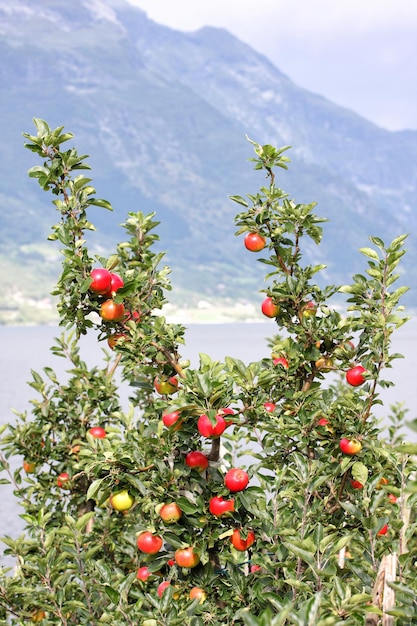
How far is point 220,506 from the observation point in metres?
3.05

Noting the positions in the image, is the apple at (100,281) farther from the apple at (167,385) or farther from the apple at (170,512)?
the apple at (170,512)

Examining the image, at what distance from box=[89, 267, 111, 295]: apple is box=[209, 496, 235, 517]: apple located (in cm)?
101

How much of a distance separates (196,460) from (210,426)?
0.31m

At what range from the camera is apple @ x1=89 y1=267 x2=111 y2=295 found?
128 inches

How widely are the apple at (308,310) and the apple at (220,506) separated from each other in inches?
37.0

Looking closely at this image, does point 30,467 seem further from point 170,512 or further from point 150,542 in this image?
point 170,512

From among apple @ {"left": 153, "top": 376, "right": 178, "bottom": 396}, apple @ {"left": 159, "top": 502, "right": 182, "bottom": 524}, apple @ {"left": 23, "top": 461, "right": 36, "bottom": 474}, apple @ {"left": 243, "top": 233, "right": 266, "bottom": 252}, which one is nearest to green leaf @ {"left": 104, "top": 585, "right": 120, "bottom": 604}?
apple @ {"left": 159, "top": 502, "right": 182, "bottom": 524}

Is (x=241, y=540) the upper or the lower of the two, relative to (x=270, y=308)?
lower

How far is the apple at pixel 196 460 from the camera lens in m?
3.13

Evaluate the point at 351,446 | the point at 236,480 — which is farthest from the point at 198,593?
the point at 351,446

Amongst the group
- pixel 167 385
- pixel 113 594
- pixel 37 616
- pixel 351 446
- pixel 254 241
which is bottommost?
pixel 37 616

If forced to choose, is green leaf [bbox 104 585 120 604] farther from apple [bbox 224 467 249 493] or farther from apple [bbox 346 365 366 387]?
apple [bbox 346 365 366 387]

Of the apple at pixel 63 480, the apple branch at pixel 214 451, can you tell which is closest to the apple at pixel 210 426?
the apple branch at pixel 214 451

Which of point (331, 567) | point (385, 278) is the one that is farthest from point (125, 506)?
point (385, 278)
